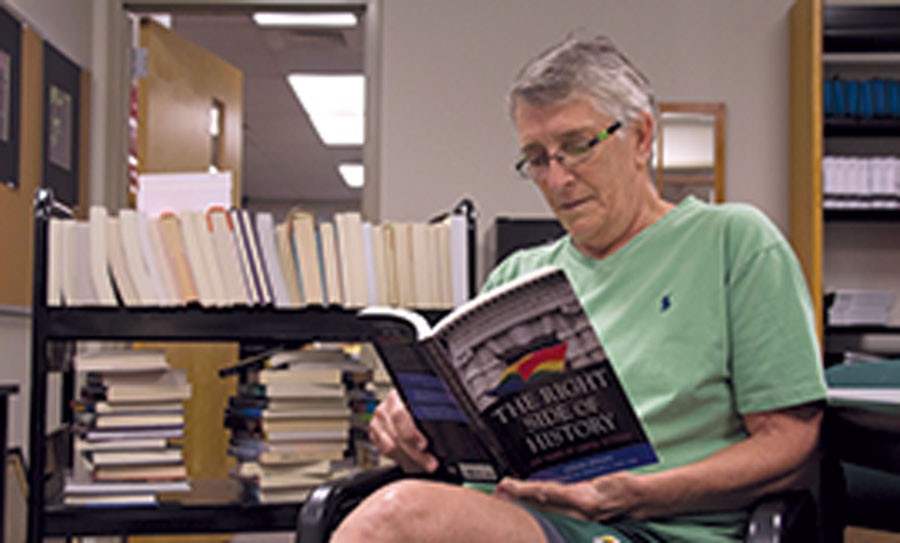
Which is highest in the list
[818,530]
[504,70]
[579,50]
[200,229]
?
[504,70]

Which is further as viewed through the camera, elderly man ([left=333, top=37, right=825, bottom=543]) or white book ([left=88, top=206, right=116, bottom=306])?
white book ([left=88, top=206, right=116, bottom=306])

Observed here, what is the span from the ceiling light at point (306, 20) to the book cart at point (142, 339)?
A: 3.39m

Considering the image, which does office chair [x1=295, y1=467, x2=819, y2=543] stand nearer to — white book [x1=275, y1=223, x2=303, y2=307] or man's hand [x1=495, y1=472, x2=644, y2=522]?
man's hand [x1=495, y1=472, x2=644, y2=522]

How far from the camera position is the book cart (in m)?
2.12

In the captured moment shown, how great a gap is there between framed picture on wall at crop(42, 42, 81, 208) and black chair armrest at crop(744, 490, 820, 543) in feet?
10.7

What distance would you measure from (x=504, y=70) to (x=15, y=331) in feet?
7.80

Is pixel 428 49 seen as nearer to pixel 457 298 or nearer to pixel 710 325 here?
pixel 457 298

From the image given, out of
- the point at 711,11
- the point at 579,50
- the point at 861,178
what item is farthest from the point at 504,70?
the point at 579,50

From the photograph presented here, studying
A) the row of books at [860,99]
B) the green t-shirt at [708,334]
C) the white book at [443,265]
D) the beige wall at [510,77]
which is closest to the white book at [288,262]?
the white book at [443,265]

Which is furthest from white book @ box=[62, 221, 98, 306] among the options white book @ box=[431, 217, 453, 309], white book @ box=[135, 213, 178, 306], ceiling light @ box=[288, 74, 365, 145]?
ceiling light @ box=[288, 74, 365, 145]

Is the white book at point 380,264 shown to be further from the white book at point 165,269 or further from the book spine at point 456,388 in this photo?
the book spine at point 456,388

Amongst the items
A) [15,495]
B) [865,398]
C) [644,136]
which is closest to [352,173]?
[15,495]

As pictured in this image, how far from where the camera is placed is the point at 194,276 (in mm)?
2199

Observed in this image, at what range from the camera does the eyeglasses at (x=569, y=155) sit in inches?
54.1
